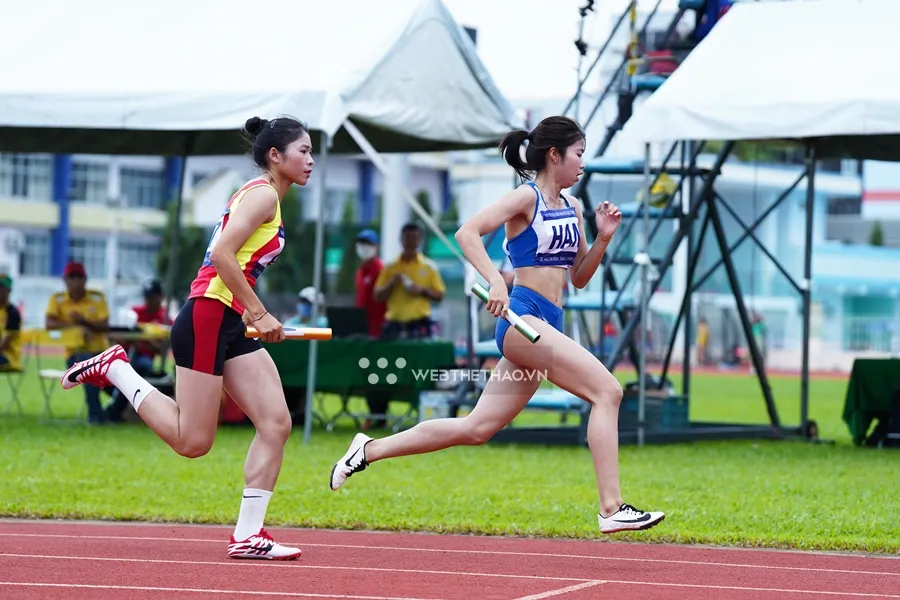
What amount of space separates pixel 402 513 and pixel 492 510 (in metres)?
0.62

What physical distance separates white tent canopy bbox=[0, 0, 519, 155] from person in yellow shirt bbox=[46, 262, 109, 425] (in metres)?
2.85

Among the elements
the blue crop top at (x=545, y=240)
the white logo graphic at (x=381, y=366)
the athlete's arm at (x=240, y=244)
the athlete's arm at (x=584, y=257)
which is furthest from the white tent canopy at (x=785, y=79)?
the athlete's arm at (x=240, y=244)

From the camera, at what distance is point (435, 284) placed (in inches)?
690

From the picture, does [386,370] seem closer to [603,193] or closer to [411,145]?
[411,145]

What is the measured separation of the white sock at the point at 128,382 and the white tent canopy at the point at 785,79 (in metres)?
7.28

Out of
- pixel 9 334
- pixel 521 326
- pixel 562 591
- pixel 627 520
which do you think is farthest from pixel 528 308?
pixel 9 334

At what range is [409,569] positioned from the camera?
24.8 ft

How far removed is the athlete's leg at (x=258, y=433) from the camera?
7.52 m

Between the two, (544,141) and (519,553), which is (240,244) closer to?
(544,141)

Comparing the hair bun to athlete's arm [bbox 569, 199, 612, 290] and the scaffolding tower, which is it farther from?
the scaffolding tower

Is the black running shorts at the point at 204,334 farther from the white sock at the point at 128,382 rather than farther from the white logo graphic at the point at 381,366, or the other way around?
the white logo graphic at the point at 381,366

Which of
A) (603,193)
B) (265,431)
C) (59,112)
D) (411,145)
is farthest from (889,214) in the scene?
(265,431)

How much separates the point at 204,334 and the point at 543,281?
66.9 inches

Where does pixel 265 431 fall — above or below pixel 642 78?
below
